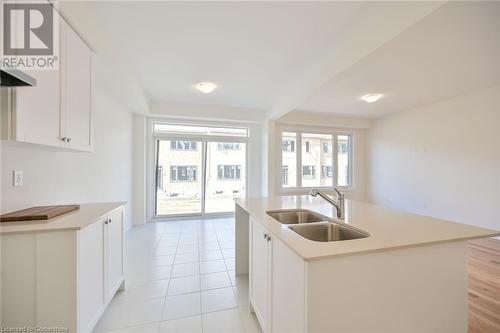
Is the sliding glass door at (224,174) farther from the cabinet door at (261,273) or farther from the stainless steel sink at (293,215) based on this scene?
the cabinet door at (261,273)

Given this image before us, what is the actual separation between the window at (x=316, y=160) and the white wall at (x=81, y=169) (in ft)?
12.2

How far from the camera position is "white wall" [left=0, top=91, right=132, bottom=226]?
5.31 feet

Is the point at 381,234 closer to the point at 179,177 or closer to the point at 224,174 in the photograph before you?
the point at 224,174

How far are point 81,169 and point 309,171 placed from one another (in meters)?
5.10

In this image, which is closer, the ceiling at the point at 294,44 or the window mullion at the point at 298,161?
the ceiling at the point at 294,44

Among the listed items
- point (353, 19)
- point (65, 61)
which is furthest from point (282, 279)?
point (353, 19)

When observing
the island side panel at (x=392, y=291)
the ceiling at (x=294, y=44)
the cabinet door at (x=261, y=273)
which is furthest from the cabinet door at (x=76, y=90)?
the island side panel at (x=392, y=291)

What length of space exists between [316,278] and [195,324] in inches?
52.5

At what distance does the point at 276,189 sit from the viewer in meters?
5.40

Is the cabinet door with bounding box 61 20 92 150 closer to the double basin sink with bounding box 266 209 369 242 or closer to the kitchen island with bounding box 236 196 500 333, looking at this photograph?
the kitchen island with bounding box 236 196 500 333

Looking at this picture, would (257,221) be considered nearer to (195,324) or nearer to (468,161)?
(195,324)

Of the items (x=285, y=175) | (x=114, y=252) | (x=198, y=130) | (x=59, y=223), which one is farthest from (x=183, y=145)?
(x=59, y=223)

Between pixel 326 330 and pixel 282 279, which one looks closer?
pixel 326 330

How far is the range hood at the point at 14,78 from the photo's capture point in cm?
108
